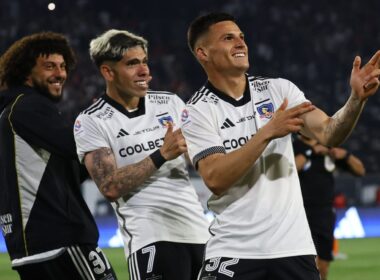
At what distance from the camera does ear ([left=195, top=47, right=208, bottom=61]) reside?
488 centimetres

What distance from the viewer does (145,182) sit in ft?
17.6

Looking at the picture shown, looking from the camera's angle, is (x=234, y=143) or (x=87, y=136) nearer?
(x=234, y=143)

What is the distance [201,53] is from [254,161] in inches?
36.3

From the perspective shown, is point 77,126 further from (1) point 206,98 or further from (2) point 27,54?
(1) point 206,98

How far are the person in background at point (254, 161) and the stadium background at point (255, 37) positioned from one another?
18127mm

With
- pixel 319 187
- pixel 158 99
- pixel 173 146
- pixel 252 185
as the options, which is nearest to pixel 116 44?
pixel 158 99

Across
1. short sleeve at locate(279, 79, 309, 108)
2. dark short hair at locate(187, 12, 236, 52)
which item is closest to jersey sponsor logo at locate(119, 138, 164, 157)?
dark short hair at locate(187, 12, 236, 52)

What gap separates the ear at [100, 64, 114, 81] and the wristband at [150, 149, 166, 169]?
30.5 inches

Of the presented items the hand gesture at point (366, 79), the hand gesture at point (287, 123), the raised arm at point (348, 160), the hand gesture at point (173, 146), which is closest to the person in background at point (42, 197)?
the hand gesture at point (173, 146)

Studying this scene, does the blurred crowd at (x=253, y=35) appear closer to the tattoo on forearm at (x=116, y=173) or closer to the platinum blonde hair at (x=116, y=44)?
the platinum blonde hair at (x=116, y=44)

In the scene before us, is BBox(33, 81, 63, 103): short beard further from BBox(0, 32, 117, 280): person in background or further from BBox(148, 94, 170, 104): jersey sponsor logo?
BBox(148, 94, 170, 104): jersey sponsor logo

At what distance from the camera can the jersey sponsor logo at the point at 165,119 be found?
18.2ft

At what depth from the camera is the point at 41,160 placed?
518 centimetres

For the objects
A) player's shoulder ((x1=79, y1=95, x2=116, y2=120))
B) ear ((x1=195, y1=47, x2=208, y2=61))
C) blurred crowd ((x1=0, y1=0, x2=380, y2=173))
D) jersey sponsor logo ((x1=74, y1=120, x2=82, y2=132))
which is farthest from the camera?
blurred crowd ((x1=0, y1=0, x2=380, y2=173))
